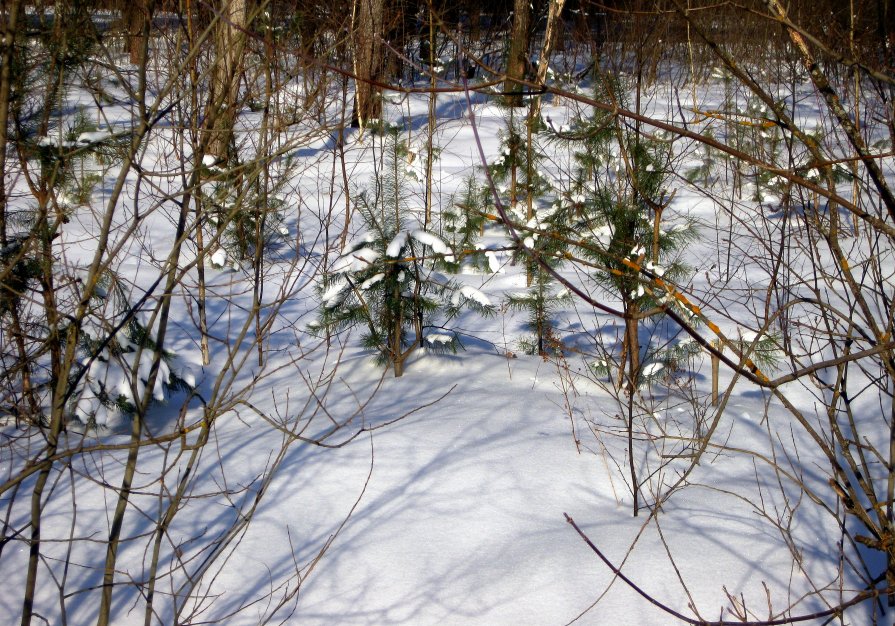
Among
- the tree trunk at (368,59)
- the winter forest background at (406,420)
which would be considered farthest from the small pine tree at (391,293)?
the tree trunk at (368,59)

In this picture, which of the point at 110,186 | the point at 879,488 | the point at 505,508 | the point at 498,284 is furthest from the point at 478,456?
the point at 110,186

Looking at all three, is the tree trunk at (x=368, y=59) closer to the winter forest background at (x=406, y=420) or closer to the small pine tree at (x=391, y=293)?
the winter forest background at (x=406, y=420)

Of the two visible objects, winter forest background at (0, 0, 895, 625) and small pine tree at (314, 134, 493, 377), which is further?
small pine tree at (314, 134, 493, 377)

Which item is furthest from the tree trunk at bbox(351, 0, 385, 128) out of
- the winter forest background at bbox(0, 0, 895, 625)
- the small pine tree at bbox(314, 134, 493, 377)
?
the small pine tree at bbox(314, 134, 493, 377)

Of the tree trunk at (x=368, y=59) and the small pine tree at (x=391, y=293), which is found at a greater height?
the tree trunk at (x=368, y=59)

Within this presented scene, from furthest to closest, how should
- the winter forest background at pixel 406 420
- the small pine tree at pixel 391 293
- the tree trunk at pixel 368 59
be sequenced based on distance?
the small pine tree at pixel 391 293
the winter forest background at pixel 406 420
the tree trunk at pixel 368 59

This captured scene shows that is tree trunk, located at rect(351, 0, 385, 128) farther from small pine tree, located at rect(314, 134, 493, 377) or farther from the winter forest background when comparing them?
small pine tree, located at rect(314, 134, 493, 377)

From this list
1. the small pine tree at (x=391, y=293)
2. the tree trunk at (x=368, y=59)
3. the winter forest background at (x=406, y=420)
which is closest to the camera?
the tree trunk at (x=368, y=59)

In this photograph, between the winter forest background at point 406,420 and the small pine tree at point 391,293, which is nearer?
the winter forest background at point 406,420

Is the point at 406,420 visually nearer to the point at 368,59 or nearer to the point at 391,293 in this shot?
the point at 391,293

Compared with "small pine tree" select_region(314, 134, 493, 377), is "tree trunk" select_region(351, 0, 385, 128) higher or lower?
higher

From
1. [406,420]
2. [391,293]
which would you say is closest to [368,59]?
[391,293]

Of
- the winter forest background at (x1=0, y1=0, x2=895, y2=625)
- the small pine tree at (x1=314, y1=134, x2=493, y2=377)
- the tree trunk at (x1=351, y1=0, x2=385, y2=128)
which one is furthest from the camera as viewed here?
the small pine tree at (x1=314, y1=134, x2=493, y2=377)

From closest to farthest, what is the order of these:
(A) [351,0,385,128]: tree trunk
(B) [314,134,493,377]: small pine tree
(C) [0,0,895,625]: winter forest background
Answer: (A) [351,0,385,128]: tree trunk, (C) [0,0,895,625]: winter forest background, (B) [314,134,493,377]: small pine tree
